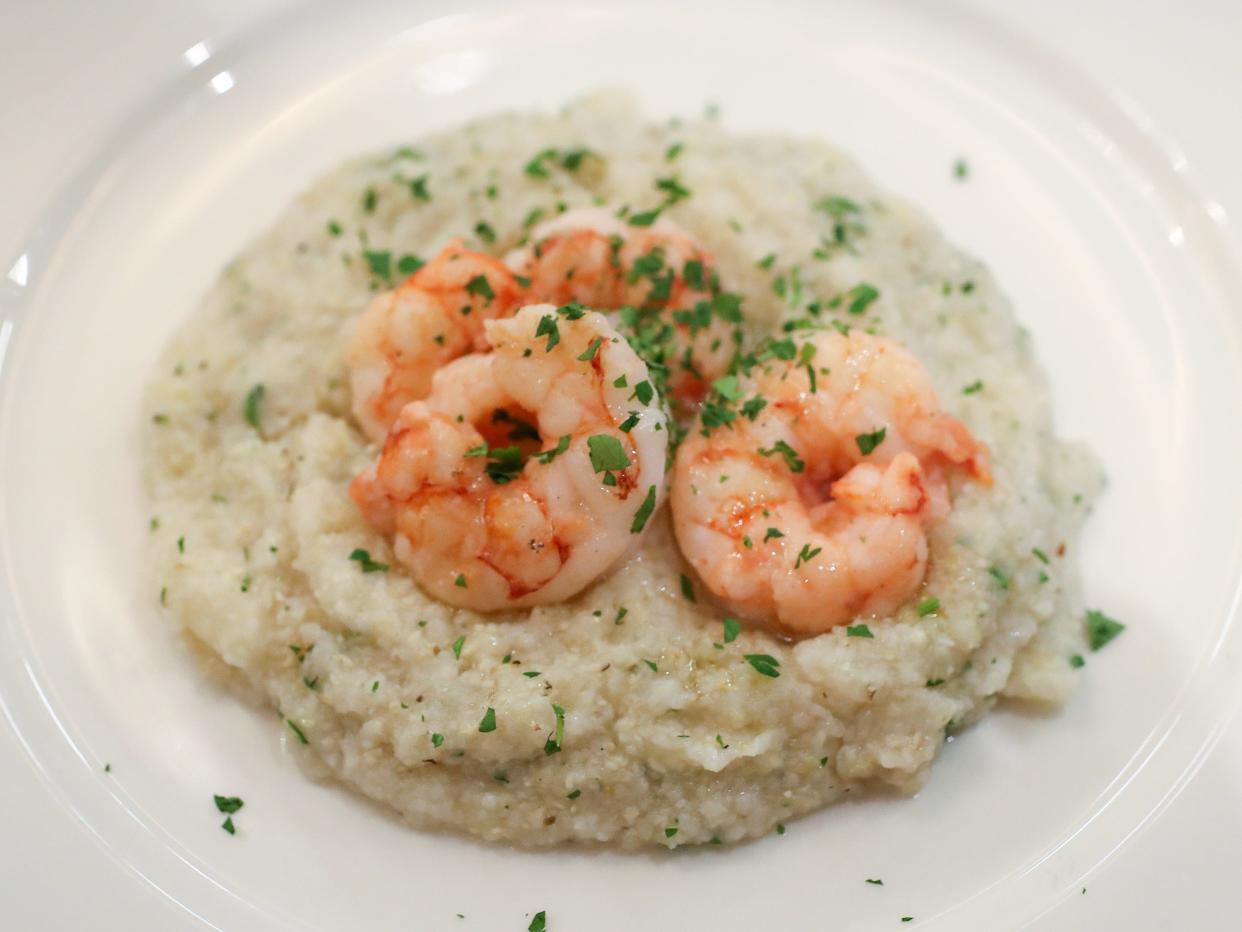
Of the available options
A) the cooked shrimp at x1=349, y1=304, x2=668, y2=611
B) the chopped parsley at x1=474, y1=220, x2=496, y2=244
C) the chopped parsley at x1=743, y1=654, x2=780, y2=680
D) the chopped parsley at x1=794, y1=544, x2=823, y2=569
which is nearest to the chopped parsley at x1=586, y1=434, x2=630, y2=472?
the cooked shrimp at x1=349, y1=304, x2=668, y2=611

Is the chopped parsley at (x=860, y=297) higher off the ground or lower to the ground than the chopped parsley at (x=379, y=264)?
lower

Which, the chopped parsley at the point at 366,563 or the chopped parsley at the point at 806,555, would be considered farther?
the chopped parsley at the point at 366,563

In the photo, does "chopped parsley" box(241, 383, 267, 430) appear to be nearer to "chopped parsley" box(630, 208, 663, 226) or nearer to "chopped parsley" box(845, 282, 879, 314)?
"chopped parsley" box(630, 208, 663, 226)

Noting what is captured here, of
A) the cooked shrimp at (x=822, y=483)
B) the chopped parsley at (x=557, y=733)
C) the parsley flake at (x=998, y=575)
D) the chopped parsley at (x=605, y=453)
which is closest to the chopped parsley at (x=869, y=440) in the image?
the cooked shrimp at (x=822, y=483)

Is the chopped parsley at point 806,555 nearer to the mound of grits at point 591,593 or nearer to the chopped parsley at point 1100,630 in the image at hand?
the mound of grits at point 591,593

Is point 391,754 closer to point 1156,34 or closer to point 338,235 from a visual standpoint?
point 338,235

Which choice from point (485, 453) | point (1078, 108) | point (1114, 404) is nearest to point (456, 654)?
point (485, 453)

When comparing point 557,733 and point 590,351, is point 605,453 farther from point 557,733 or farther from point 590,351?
point 557,733
